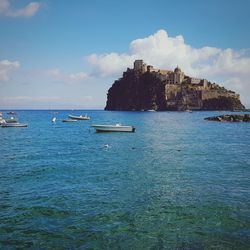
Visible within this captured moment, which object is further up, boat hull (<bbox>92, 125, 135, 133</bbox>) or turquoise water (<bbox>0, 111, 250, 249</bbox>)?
boat hull (<bbox>92, 125, 135, 133</bbox>)

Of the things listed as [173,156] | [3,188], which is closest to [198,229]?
[3,188]

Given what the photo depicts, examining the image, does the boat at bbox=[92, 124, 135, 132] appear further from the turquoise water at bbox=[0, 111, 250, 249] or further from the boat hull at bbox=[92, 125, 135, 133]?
the turquoise water at bbox=[0, 111, 250, 249]

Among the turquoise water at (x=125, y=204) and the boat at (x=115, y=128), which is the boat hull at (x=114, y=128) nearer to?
the boat at (x=115, y=128)

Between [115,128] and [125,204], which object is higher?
[115,128]

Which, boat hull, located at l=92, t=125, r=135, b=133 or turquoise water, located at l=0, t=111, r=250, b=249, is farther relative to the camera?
boat hull, located at l=92, t=125, r=135, b=133

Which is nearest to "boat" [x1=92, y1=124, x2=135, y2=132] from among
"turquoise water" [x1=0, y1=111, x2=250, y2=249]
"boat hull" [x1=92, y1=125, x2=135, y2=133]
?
"boat hull" [x1=92, y1=125, x2=135, y2=133]

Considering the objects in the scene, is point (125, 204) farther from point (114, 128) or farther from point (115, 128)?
point (114, 128)

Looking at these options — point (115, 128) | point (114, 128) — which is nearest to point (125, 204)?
point (115, 128)

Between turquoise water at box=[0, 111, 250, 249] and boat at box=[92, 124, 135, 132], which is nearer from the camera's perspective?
turquoise water at box=[0, 111, 250, 249]

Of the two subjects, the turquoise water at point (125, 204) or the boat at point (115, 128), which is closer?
the turquoise water at point (125, 204)

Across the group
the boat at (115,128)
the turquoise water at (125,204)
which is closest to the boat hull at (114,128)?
the boat at (115,128)

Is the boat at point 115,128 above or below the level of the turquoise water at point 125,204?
above

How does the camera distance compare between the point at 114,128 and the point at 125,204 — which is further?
the point at 114,128

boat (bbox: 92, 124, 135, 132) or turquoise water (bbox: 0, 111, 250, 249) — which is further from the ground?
boat (bbox: 92, 124, 135, 132)
